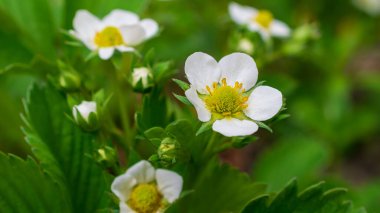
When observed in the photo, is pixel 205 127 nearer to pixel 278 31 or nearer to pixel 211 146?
pixel 211 146

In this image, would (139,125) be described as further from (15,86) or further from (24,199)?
(15,86)

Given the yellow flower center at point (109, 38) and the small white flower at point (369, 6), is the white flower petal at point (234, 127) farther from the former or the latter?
the small white flower at point (369, 6)

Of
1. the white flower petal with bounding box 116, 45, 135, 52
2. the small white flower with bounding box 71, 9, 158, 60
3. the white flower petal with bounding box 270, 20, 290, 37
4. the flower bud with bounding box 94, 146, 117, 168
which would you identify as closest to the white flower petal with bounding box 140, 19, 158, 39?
the small white flower with bounding box 71, 9, 158, 60

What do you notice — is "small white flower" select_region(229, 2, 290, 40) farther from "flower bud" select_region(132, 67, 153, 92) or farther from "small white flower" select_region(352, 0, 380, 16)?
"small white flower" select_region(352, 0, 380, 16)

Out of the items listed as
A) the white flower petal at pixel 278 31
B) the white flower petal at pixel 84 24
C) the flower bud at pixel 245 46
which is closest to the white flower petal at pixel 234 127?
the white flower petal at pixel 84 24

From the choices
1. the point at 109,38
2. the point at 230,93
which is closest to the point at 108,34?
the point at 109,38

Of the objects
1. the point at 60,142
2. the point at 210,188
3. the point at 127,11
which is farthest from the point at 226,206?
the point at 127,11
